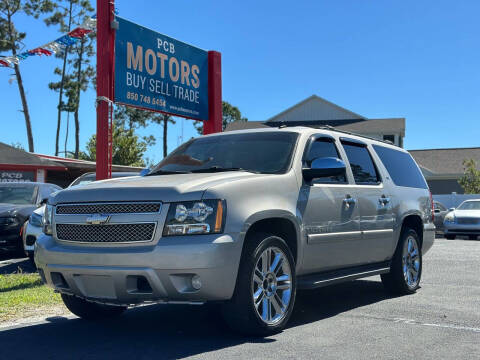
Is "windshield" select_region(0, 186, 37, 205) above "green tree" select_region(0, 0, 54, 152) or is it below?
below

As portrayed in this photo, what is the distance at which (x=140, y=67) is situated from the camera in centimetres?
1006

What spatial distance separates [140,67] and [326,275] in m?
5.73

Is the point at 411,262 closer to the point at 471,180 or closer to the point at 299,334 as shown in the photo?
the point at 299,334

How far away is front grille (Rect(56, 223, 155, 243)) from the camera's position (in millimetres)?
4566

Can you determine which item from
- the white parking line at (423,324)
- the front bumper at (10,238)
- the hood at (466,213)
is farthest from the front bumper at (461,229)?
the white parking line at (423,324)

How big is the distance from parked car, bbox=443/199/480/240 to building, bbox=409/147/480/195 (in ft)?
70.7

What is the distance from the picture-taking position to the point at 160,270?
445cm

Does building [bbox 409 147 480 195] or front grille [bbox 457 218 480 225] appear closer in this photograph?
front grille [bbox 457 218 480 225]

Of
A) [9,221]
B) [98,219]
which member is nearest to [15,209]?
[9,221]

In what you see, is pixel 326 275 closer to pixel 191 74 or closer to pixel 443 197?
pixel 191 74

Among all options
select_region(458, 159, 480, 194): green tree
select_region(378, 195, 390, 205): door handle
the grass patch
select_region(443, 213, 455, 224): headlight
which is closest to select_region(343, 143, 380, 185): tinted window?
select_region(378, 195, 390, 205): door handle

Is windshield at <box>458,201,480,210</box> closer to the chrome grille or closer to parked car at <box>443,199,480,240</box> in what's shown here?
parked car at <box>443,199,480,240</box>

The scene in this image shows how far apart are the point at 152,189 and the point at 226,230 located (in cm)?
69

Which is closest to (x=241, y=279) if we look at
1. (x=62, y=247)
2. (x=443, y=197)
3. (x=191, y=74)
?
(x=62, y=247)
